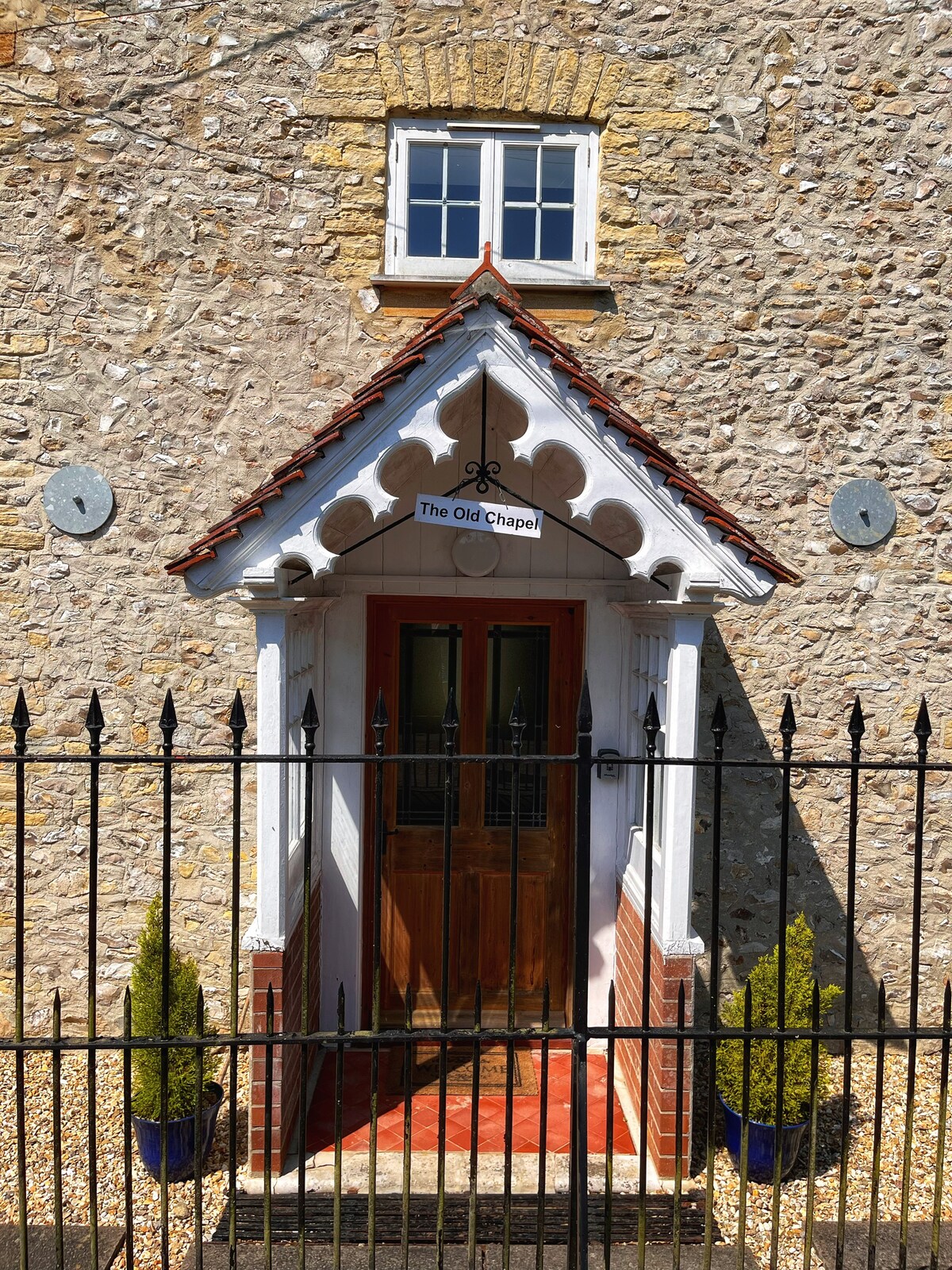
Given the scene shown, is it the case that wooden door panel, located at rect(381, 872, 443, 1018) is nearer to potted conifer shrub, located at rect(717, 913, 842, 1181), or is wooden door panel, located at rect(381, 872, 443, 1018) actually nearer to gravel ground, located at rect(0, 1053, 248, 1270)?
gravel ground, located at rect(0, 1053, 248, 1270)

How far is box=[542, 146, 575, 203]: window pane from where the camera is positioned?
5.62m

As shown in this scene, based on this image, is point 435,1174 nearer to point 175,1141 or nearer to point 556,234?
point 175,1141

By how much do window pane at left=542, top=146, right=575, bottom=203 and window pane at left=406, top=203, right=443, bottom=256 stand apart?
28.5 inches

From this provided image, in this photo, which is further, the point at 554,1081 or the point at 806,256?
the point at 806,256

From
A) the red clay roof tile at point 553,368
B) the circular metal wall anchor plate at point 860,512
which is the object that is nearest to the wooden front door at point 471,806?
the red clay roof tile at point 553,368

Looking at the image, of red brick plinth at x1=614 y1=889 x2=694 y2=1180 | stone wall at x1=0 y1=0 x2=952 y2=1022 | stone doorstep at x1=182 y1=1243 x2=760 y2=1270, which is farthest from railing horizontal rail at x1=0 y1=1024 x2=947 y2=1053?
stone wall at x1=0 y1=0 x2=952 y2=1022

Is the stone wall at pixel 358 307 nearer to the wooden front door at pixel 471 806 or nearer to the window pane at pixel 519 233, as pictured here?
the window pane at pixel 519 233

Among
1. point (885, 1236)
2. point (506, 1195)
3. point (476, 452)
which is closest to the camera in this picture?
point (506, 1195)

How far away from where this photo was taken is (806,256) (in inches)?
220

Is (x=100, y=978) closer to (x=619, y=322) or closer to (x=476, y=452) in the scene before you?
(x=476, y=452)

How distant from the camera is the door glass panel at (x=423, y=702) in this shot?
5.48m

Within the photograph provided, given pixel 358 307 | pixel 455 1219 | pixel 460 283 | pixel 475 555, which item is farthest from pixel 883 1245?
pixel 358 307

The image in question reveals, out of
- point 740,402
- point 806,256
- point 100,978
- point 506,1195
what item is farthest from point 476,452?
point 100,978

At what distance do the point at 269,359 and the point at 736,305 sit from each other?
311cm
